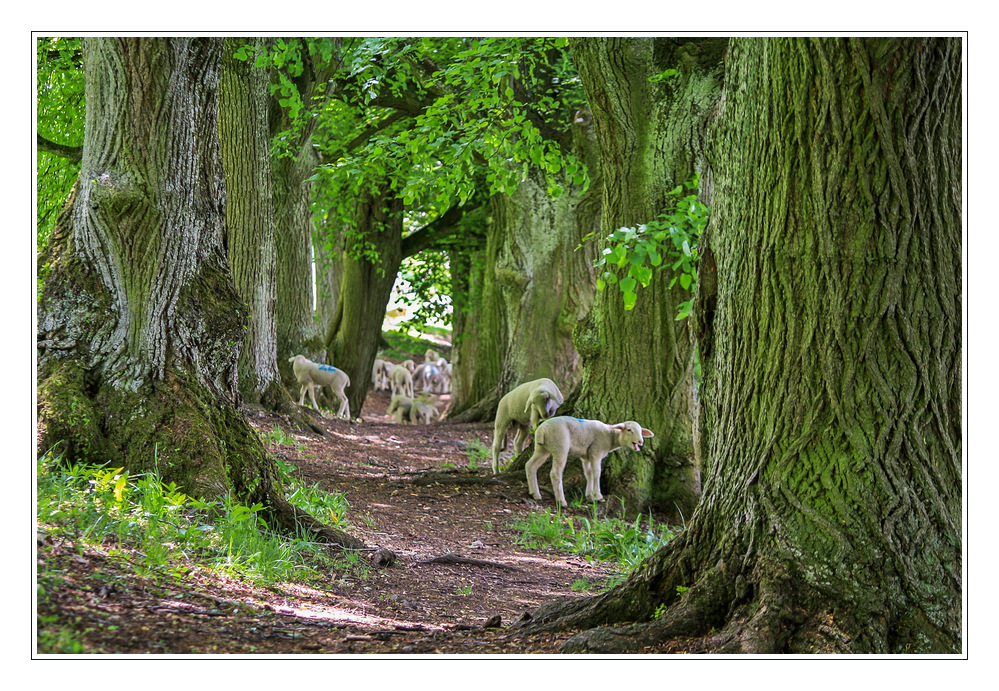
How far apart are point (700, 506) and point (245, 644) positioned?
7.09 ft

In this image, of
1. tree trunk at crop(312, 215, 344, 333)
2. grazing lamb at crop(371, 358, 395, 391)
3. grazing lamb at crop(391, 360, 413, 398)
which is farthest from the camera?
grazing lamb at crop(371, 358, 395, 391)

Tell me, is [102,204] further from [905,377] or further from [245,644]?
[905,377]

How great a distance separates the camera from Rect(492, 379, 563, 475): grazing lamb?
1019cm

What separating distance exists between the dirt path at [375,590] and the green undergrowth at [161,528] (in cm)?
14

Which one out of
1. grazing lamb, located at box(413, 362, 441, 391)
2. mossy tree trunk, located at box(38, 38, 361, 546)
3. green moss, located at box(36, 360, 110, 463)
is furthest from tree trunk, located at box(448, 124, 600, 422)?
grazing lamb, located at box(413, 362, 441, 391)

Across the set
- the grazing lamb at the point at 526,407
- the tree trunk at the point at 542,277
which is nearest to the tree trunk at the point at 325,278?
the tree trunk at the point at 542,277

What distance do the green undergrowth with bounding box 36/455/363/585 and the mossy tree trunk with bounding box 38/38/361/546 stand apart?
253mm

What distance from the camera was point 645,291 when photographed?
28.7 feet

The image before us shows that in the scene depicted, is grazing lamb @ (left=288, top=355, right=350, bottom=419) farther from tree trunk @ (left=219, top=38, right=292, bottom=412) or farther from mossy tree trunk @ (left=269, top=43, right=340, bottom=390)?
tree trunk @ (left=219, top=38, right=292, bottom=412)

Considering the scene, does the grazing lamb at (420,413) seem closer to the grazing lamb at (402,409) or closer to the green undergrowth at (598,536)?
the grazing lamb at (402,409)

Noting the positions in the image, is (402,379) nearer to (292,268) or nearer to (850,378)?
(292,268)

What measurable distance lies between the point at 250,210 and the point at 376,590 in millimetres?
7661

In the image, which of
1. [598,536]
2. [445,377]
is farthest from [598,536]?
[445,377]

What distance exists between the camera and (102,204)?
218 inches
